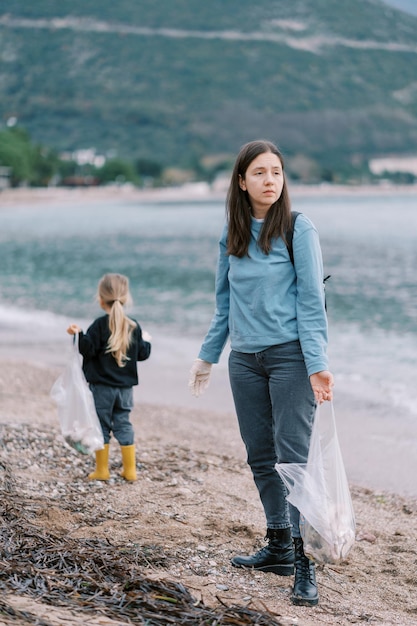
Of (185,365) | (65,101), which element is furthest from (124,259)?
(65,101)

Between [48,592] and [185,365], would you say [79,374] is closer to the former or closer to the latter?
[48,592]

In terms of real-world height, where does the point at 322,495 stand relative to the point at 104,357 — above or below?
below

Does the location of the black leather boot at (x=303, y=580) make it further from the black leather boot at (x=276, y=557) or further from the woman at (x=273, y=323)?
the black leather boot at (x=276, y=557)

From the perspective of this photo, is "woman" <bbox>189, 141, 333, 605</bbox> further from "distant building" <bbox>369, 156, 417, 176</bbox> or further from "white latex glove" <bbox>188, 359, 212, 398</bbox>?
"distant building" <bbox>369, 156, 417, 176</bbox>

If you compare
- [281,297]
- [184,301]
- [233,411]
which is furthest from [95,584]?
[184,301]

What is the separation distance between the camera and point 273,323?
3.42 m

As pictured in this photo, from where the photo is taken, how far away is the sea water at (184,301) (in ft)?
35.4

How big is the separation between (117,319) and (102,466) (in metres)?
0.91

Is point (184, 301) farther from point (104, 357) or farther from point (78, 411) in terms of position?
point (78, 411)

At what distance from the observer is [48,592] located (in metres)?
2.96

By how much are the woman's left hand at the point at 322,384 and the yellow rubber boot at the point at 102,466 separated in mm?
2120

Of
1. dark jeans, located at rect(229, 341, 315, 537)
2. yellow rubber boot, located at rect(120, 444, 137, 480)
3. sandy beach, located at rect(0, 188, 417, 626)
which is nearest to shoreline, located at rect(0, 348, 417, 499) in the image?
sandy beach, located at rect(0, 188, 417, 626)

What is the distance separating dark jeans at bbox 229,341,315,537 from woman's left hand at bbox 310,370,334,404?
0.32 ft

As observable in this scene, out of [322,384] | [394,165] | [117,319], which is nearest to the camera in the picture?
[322,384]
